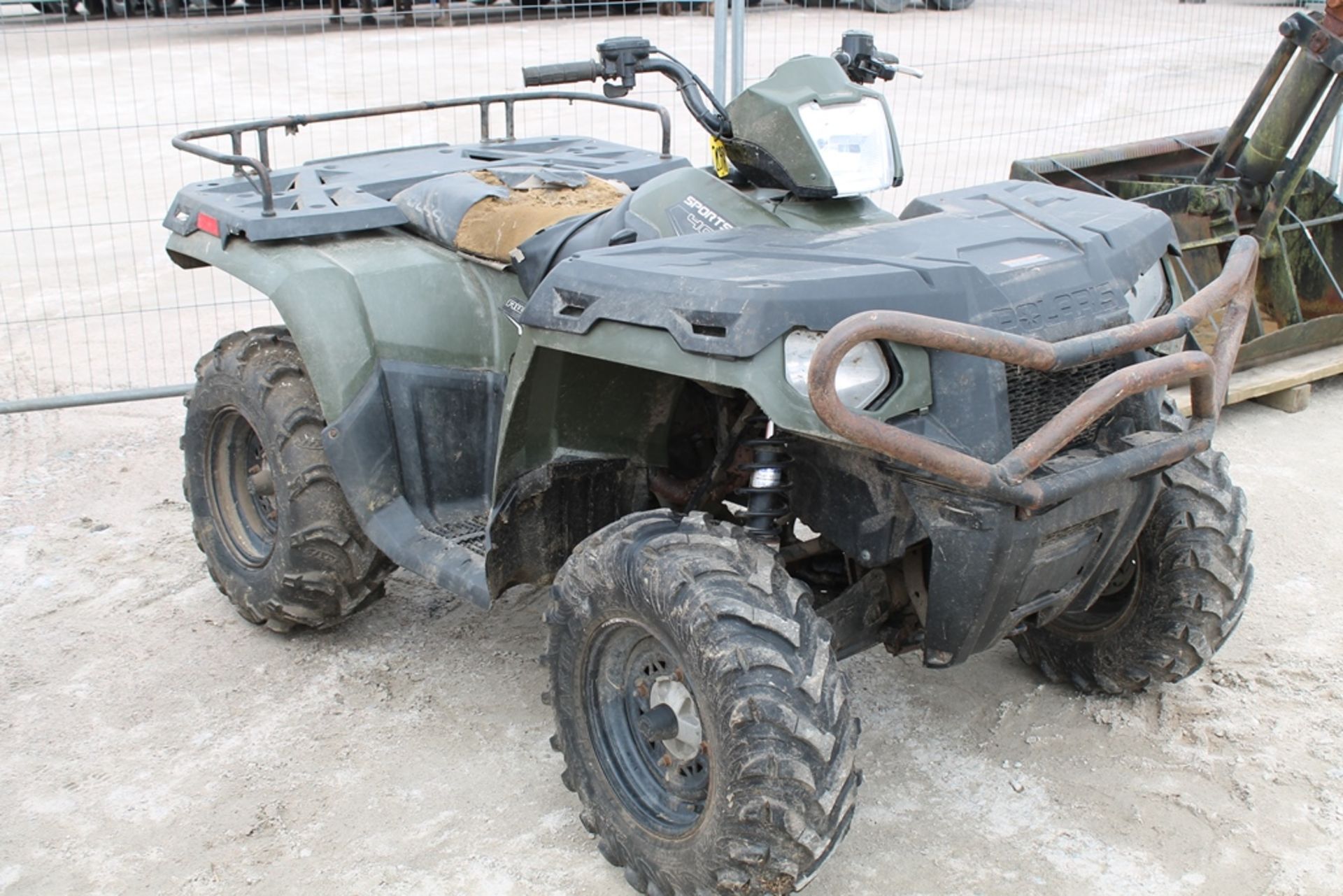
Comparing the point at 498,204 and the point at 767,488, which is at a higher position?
the point at 498,204

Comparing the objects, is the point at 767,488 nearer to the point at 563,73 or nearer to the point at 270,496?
the point at 563,73

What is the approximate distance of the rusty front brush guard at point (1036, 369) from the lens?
8.64ft

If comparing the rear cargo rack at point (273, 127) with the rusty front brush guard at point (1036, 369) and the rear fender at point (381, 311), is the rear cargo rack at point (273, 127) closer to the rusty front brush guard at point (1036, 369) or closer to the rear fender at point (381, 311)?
the rear fender at point (381, 311)

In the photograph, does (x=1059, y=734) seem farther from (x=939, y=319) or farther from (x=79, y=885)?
(x=79, y=885)

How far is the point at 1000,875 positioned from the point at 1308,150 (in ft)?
13.3

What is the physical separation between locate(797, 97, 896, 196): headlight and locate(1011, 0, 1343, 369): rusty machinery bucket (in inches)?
117

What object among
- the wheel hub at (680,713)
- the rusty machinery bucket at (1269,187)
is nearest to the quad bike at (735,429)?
the wheel hub at (680,713)

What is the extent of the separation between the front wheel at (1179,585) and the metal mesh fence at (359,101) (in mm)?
4801

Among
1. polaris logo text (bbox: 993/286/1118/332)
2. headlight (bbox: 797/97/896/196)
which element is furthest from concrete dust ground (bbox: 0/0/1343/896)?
headlight (bbox: 797/97/896/196)

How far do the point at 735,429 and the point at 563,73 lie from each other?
1.07 m

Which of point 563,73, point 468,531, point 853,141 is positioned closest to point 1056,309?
point 853,141

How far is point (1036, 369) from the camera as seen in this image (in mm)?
2818

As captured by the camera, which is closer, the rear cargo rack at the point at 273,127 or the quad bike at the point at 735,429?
the quad bike at the point at 735,429

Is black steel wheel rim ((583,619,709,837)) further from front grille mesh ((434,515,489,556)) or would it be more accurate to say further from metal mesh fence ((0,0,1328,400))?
metal mesh fence ((0,0,1328,400))
